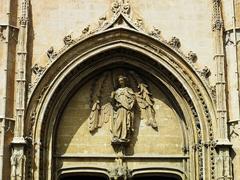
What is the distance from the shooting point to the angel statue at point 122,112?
680 inches

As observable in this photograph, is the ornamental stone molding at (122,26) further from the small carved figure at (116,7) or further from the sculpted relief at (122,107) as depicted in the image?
the sculpted relief at (122,107)

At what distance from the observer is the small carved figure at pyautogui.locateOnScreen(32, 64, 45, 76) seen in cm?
1698

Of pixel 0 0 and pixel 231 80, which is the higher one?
pixel 0 0

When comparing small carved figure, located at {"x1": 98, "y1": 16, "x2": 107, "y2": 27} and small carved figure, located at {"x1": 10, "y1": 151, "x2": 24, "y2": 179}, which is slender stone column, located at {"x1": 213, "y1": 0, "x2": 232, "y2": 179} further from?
small carved figure, located at {"x1": 10, "y1": 151, "x2": 24, "y2": 179}

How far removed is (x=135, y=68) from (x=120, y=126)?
1.67 metres

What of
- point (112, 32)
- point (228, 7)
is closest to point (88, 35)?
point (112, 32)

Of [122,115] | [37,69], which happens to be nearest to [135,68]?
[122,115]

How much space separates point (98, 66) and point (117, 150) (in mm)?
2227

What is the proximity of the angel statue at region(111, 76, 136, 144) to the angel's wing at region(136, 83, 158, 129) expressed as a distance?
245 millimetres

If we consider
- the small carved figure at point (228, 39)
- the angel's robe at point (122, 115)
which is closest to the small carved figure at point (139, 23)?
the angel's robe at point (122, 115)

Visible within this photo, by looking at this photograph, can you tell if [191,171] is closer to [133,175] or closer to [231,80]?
[133,175]

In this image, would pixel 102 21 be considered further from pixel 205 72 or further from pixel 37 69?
pixel 205 72

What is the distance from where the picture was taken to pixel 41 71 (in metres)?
17.0

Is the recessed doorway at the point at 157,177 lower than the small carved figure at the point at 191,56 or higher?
lower
